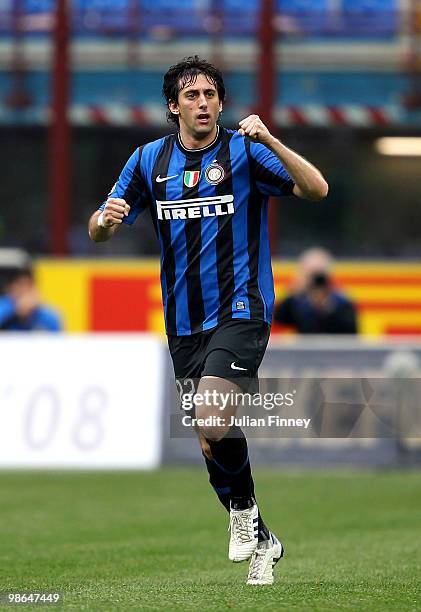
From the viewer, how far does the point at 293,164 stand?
620 cm

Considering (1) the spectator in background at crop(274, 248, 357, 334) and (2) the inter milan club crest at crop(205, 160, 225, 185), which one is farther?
(1) the spectator in background at crop(274, 248, 357, 334)

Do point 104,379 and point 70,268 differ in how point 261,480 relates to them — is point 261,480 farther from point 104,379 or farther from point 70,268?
point 70,268

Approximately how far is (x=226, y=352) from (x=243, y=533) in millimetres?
839

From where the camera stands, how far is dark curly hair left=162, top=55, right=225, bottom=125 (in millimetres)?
6449

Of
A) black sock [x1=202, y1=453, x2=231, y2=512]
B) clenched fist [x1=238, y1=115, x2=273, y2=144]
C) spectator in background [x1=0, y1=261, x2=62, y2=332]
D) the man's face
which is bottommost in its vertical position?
black sock [x1=202, y1=453, x2=231, y2=512]

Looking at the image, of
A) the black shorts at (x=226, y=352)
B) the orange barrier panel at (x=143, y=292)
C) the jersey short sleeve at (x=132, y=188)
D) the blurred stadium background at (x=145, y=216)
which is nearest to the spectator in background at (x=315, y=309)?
the blurred stadium background at (x=145, y=216)

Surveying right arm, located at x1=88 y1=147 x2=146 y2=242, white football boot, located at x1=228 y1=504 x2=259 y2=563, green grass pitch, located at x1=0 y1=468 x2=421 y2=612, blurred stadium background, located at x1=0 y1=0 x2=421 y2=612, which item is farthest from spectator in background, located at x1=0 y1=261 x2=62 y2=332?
white football boot, located at x1=228 y1=504 x2=259 y2=563

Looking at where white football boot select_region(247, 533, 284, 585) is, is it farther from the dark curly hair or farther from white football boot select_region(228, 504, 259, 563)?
the dark curly hair

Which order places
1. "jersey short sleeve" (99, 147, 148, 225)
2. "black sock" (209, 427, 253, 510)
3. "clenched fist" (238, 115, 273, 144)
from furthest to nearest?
"jersey short sleeve" (99, 147, 148, 225) < "black sock" (209, 427, 253, 510) < "clenched fist" (238, 115, 273, 144)

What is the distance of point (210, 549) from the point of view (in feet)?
27.2

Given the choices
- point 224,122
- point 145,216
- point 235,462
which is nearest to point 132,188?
point 235,462

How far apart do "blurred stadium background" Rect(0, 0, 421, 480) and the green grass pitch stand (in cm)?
434

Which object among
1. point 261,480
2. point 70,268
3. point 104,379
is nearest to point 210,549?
point 261,480

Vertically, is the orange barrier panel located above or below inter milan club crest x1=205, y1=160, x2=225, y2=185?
below
